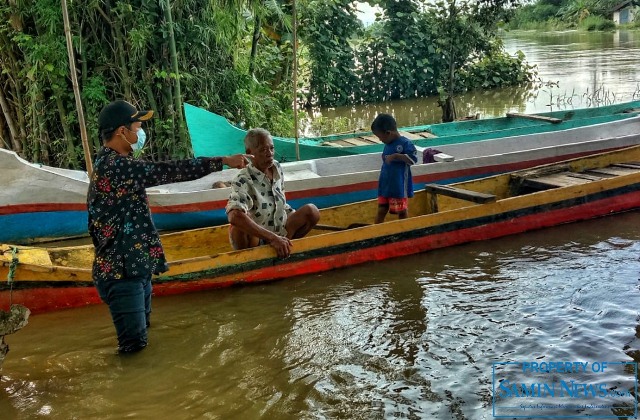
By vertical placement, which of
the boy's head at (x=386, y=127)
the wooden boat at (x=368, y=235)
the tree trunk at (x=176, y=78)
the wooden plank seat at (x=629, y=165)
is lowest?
the wooden boat at (x=368, y=235)

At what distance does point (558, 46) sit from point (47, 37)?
2845 cm

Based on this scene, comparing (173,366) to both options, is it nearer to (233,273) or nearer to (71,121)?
(233,273)

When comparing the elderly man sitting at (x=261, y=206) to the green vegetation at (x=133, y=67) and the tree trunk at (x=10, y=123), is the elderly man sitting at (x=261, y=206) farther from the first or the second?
the tree trunk at (x=10, y=123)

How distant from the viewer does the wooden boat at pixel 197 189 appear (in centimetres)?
628

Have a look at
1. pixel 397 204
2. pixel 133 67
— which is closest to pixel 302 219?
pixel 397 204

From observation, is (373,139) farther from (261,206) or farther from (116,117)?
(116,117)

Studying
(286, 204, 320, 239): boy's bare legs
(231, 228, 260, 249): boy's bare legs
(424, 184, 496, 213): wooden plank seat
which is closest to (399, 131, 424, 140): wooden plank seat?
(424, 184, 496, 213): wooden plank seat

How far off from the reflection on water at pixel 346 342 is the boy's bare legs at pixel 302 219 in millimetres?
462

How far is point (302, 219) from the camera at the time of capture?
196 inches

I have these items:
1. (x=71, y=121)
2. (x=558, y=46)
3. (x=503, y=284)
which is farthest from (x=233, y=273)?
(x=558, y=46)

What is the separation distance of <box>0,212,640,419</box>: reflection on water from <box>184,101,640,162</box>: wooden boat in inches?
116

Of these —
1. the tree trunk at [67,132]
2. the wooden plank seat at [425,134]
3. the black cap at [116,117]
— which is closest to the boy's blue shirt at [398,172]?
the black cap at [116,117]

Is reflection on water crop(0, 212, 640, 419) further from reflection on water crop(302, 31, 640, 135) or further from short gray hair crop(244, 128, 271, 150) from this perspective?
reflection on water crop(302, 31, 640, 135)

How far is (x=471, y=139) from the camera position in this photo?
860cm
